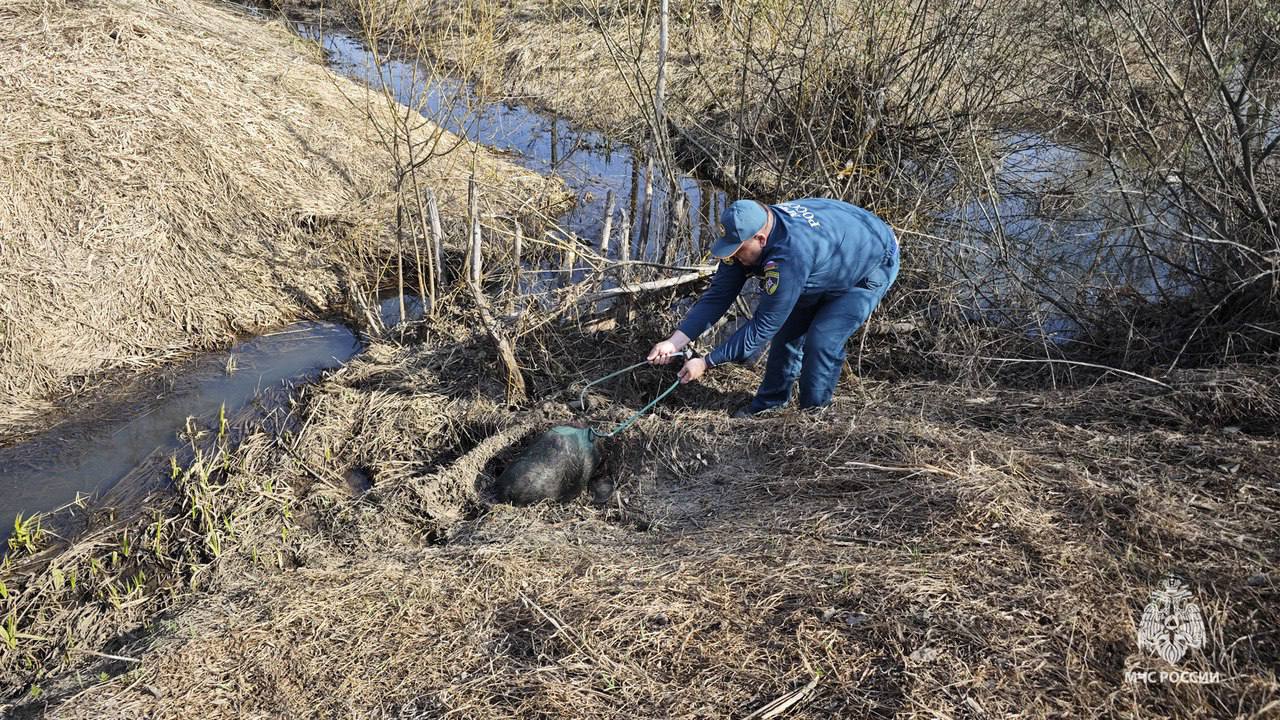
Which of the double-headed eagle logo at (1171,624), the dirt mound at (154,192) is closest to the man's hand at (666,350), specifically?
the double-headed eagle logo at (1171,624)

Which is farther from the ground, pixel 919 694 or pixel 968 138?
pixel 968 138

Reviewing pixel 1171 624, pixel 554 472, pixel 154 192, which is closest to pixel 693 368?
pixel 554 472

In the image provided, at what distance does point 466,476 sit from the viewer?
4.62m

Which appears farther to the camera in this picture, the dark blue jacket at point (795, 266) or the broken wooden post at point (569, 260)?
the broken wooden post at point (569, 260)

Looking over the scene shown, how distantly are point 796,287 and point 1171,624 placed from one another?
218 cm

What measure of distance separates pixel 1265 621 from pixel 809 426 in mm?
2103

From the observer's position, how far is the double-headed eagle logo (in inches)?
103

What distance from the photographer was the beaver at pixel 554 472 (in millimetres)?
4430

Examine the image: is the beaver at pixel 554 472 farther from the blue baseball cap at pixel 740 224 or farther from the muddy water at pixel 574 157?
the muddy water at pixel 574 157

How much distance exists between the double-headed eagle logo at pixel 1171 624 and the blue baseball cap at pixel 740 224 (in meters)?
2.25

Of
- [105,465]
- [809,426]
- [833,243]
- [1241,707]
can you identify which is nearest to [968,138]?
[833,243]

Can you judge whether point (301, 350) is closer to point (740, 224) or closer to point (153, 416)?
point (153, 416)

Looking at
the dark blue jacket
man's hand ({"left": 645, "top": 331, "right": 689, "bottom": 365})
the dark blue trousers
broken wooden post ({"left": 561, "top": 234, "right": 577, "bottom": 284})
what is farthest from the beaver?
broken wooden post ({"left": 561, "top": 234, "right": 577, "bottom": 284})

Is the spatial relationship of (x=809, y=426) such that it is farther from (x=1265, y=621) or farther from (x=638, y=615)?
(x=1265, y=621)
